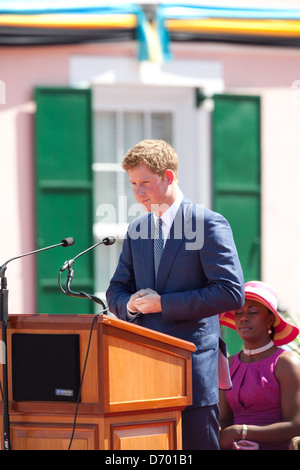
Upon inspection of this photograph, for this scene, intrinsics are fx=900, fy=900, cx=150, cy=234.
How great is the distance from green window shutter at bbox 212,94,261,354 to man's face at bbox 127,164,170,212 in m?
4.26

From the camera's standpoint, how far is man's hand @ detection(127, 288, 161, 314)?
3.62m

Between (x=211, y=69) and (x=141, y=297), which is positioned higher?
(x=211, y=69)

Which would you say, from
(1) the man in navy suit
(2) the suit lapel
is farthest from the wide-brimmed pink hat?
(2) the suit lapel

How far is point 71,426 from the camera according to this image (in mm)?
3275

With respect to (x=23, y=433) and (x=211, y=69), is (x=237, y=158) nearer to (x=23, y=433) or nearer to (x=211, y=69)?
(x=211, y=69)

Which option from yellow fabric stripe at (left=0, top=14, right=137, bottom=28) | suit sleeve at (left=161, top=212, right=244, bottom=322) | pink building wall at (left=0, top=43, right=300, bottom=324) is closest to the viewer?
suit sleeve at (left=161, top=212, right=244, bottom=322)

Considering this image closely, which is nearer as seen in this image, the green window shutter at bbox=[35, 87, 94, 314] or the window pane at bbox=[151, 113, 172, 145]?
the green window shutter at bbox=[35, 87, 94, 314]

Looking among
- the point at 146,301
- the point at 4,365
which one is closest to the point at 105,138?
the point at 146,301

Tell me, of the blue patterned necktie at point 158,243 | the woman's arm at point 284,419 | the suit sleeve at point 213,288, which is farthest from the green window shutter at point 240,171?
the suit sleeve at point 213,288

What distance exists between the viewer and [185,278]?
12.2ft

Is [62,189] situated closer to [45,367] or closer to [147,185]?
[147,185]

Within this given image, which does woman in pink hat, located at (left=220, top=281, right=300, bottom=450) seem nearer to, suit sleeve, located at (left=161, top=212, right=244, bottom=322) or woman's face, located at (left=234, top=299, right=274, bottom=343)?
woman's face, located at (left=234, top=299, right=274, bottom=343)
